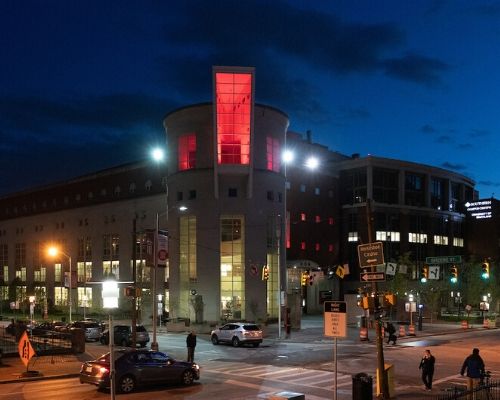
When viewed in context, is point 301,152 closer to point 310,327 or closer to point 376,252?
point 310,327

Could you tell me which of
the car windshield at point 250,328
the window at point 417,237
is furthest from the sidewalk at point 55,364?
the window at point 417,237

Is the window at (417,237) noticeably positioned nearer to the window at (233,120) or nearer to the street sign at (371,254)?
the window at (233,120)

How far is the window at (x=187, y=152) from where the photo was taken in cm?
6762

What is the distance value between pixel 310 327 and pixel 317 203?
33253mm

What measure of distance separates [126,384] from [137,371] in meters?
0.61

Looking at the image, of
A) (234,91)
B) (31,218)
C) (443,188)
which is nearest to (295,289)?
(234,91)

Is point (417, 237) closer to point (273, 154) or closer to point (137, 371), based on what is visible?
point (273, 154)

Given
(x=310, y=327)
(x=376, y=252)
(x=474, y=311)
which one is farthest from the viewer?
(x=474, y=311)

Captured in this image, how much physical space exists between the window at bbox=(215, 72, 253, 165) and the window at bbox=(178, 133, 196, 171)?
3742 mm

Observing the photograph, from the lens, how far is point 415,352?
122 feet

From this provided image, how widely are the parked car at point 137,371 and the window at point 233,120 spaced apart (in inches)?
1662

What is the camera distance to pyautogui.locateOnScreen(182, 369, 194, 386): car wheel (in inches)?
966

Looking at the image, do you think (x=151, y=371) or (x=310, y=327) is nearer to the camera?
(x=151, y=371)

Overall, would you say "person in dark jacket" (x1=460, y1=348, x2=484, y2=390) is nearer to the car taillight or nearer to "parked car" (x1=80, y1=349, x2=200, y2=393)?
"parked car" (x1=80, y1=349, x2=200, y2=393)
